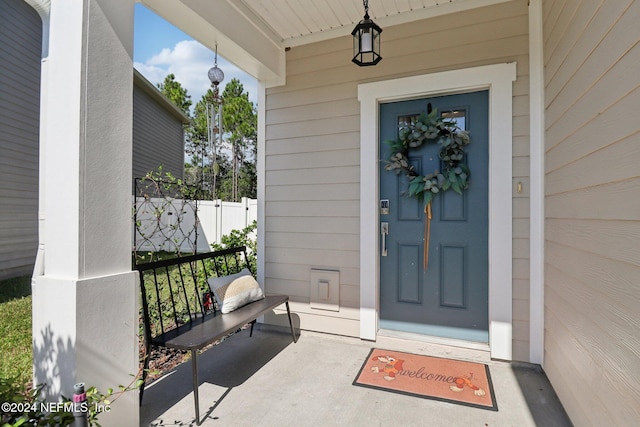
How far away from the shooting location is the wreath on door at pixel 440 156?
8.75 feet

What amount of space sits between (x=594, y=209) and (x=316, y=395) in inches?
71.2

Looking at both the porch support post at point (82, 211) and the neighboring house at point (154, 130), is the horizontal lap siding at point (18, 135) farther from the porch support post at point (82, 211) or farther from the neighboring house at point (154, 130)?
the porch support post at point (82, 211)

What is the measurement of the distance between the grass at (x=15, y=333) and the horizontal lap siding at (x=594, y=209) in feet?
7.80

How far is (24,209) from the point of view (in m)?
5.19

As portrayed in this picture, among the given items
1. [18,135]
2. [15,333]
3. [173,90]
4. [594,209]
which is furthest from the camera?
[173,90]

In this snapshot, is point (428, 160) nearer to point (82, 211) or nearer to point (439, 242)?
point (439, 242)

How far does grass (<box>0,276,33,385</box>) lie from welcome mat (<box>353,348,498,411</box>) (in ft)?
6.50

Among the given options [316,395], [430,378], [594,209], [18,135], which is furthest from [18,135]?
[594,209]

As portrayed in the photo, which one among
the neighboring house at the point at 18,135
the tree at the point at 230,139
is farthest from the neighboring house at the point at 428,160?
the tree at the point at 230,139

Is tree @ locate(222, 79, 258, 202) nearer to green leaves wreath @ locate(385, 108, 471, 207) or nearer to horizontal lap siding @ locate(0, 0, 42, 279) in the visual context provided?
horizontal lap siding @ locate(0, 0, 42, 279)

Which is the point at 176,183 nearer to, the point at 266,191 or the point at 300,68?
the point at 266,191

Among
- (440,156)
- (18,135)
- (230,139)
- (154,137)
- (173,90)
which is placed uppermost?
(173,90)

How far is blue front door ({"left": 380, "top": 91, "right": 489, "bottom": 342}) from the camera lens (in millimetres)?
2668

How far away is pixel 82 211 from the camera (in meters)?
1.54
